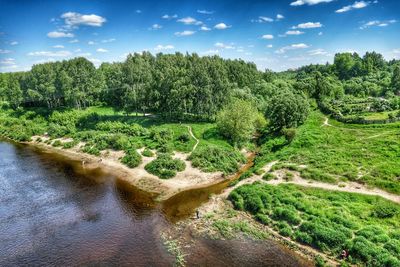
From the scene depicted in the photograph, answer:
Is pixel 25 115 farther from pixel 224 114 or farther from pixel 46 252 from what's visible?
pixel 46 252

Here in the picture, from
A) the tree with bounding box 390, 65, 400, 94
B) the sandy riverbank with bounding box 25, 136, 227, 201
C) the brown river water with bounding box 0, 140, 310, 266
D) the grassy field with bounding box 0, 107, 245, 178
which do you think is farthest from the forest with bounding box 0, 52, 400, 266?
the brown river water with bounding box 0, 140, 310, 266

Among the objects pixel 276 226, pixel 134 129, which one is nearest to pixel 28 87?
pixel 134 129

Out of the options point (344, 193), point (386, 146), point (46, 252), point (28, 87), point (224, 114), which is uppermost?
point (28, 87)

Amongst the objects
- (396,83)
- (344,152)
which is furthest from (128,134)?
(396,83)

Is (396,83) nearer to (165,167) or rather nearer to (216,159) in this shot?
(216,159)

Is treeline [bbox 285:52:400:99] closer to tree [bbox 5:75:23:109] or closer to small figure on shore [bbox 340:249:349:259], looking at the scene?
small figure on shore [bbox 340:249:349:259]
